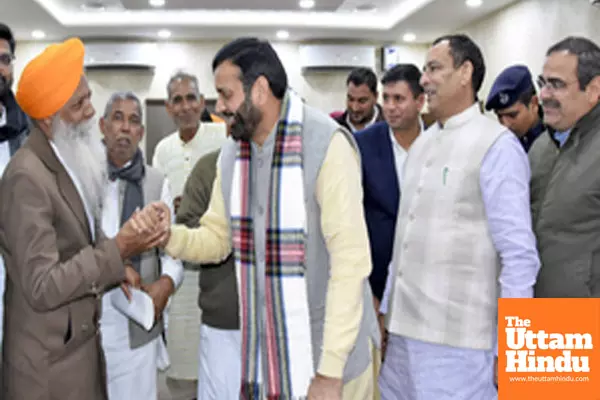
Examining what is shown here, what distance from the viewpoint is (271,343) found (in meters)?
1.64

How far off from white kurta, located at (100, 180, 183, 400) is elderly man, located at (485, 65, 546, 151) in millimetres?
2063

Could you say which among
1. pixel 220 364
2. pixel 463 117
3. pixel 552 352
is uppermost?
pixel 463 117

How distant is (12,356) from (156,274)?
93 centimetres

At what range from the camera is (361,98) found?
12.0ft

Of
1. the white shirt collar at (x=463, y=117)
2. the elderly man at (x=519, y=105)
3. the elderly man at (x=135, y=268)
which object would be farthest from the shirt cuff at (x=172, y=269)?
the elderly man at (x=519, y=105)

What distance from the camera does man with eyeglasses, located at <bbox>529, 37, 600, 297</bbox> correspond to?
192 cm

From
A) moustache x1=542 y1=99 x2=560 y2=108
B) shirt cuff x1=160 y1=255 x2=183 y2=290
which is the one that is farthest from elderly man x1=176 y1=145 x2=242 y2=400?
moustache x1=542 y1=99 x2=560 y2=108

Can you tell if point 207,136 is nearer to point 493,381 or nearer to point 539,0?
point 493,381

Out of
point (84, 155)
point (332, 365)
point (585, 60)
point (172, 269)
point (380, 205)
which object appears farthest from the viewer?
point (380, 205)

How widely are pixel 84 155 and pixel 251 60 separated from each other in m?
0.68

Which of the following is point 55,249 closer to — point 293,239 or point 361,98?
point 293,239

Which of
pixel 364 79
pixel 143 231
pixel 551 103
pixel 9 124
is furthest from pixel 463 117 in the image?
pixel 9 124

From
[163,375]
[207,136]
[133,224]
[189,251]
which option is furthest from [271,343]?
[163,375]

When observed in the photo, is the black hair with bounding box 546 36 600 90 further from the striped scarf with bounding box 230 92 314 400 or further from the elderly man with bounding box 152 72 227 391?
the elderly man with bounding box 152 72 227 391
